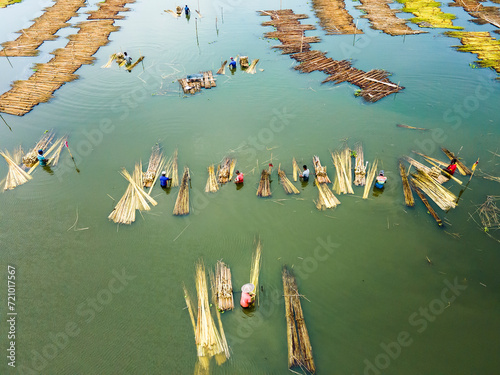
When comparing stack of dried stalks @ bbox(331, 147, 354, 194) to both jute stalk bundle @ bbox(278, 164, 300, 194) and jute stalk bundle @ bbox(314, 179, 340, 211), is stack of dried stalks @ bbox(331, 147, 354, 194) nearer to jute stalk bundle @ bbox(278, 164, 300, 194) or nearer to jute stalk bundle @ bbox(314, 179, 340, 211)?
jute stalk bundle @ bbox(314, 179, 340, 211)

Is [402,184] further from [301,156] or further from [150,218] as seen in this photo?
[150,218]

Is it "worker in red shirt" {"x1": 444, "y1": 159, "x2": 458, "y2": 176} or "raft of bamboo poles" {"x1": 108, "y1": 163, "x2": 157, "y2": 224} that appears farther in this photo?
"worker in red shirt" {"x1": 444, "y1": 159, "x2": 458, "y2": 176}

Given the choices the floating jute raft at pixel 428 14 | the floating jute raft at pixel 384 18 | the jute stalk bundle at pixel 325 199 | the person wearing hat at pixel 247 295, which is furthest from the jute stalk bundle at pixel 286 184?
the floating jute raft at pixel 428 14

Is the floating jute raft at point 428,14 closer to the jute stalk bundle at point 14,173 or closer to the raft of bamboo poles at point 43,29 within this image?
the jute stalk bundle at point 14,173

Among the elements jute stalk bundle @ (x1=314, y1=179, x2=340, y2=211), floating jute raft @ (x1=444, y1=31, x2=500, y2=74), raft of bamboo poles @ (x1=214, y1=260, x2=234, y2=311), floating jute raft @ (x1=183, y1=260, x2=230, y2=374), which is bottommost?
floating jute raft @ (x1=183, y1=260, x2=230, y2=374)

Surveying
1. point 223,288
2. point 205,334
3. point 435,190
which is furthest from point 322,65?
point 205,334

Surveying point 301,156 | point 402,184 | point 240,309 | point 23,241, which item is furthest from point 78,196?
point 402,184

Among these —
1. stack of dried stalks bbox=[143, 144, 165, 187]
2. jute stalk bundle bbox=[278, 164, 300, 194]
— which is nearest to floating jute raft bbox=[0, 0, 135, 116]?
stack of dried stalks bbox=[143, 144, 165, 187]

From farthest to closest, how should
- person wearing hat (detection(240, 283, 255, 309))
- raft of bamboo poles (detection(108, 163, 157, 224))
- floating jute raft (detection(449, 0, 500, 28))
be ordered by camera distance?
floating jute raft (detection(449, 0, 500, 28)) < raft of bamboo poles (detection(108, 163, 157, 224)) < person wearing hat (detection(240, 283, 255, 309))
